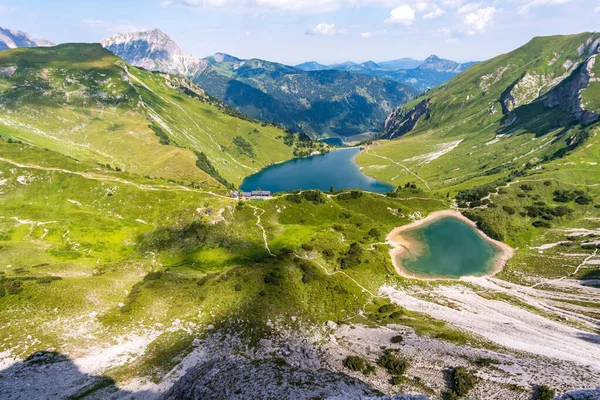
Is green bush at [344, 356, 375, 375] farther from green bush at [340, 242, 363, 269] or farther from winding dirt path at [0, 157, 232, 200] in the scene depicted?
winding dirt path at [0, 157, 232, 200]

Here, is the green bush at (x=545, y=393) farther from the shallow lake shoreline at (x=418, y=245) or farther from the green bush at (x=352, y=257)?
the green bush at (x=352, y=257)

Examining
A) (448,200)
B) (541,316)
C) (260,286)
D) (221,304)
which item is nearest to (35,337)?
(221,304)

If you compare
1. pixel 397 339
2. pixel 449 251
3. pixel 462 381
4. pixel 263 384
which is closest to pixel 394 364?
pixel 397 339

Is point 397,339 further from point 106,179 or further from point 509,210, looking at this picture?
point 106,179

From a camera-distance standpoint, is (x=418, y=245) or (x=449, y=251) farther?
(x=418, y=245)

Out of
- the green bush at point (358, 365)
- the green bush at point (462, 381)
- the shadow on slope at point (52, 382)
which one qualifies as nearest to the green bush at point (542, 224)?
the green bush at point (462, 381)

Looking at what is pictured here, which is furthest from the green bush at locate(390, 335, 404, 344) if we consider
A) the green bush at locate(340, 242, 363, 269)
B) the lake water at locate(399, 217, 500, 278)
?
the lake water at locate(399, 217, 500, 278)
